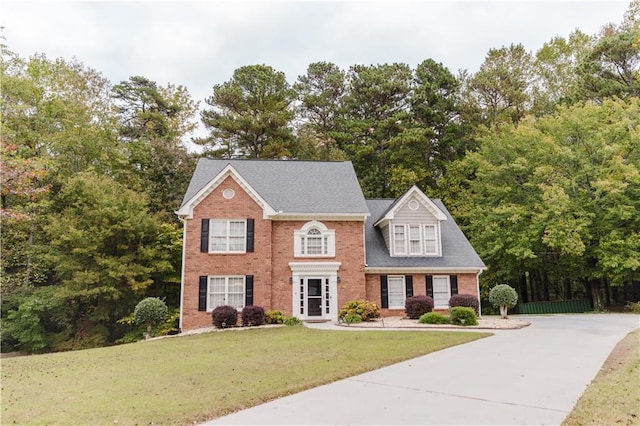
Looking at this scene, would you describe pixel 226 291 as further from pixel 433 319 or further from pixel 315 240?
pixel 433 319

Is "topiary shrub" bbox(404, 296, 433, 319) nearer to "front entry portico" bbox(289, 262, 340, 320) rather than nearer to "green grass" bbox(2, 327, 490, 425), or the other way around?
"front entry portico" bbox(289, 262, 340, 320)

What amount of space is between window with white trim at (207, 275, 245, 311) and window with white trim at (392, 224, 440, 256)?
8463 millimetres

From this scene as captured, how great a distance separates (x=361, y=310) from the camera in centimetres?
2008

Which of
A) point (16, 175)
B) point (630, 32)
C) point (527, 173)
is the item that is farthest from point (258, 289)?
point (630, 32)

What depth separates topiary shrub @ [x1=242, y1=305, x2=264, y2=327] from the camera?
64.0 ft

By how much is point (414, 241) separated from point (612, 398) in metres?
16.9

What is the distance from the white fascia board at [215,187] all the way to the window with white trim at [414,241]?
7023 mm

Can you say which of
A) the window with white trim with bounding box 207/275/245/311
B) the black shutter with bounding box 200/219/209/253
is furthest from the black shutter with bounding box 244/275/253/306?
the black shutter with bounding box 200/219/209/253

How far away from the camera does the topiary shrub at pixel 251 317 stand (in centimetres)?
1952

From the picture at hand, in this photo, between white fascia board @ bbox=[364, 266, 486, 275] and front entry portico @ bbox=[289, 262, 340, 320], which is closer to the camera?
front entry portico @ bbox=[289, 262, 340, 320]

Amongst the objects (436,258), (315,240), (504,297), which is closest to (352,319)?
(315,240)

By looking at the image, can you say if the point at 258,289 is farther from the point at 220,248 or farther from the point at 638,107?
the point at 638,107

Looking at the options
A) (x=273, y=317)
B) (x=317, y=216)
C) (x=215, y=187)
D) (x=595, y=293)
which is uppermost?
(x=215, y=187)

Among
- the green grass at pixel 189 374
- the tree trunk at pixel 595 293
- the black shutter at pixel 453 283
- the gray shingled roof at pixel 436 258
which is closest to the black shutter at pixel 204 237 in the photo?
the green grass at pixel 189 374
